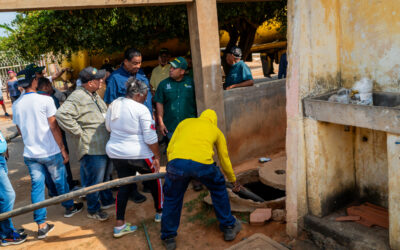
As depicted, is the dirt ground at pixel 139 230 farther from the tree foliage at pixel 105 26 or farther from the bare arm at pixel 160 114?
the tree foliage at pixel 105 26

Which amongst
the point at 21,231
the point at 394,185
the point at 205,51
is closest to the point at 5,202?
the point at 21,231

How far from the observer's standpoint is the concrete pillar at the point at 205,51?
502 centimetres

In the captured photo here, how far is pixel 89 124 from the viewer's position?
441 cm

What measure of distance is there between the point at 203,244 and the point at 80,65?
6803mm

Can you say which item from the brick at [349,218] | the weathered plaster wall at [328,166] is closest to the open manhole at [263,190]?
the weathered plaster wall at [328,166]

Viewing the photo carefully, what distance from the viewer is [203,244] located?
13.1 ft

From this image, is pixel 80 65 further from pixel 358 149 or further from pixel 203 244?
pixel 358 149

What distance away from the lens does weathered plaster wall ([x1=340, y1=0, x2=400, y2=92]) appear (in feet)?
10.2

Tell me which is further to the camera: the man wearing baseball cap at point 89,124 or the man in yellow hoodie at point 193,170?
the man wearing baseball cap at point 89,124

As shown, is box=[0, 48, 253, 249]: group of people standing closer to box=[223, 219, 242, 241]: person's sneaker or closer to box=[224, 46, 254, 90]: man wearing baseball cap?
box=[223, 219, 242, 241]: person's sneaker

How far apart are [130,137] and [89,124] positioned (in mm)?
754

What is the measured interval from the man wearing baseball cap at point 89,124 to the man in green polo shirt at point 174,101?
3.42 ft

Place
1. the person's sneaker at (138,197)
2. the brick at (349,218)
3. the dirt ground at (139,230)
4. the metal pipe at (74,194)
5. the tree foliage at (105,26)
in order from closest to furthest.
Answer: the brick at (349,218) → the metal pipe at (74,194) → the dirt ground at (139,230) → the person's sneaker at (138,197) → the tree foliage at (105,26)

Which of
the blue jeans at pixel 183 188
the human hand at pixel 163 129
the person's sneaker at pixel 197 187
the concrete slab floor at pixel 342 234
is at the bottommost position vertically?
the person's sneaker at pixel 197 187
